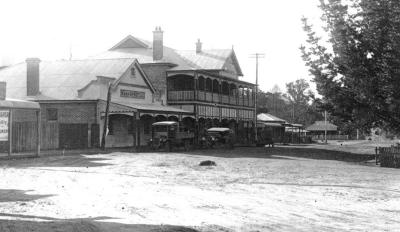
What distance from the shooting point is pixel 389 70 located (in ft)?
100

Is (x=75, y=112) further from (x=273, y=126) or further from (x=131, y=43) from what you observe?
(x=273, y=126)

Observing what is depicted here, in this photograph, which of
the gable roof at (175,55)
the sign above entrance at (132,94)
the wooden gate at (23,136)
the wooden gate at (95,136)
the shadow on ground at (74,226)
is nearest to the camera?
the shadow on ground at (74,226)

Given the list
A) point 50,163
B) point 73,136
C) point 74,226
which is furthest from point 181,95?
point 74,226

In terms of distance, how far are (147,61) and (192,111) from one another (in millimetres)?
6930

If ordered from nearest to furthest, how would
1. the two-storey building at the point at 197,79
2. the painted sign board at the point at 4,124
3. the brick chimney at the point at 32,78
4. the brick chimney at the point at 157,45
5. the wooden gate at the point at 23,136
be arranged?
1. the painted sign board at the point at 4,124
2. the wooden gate at the point at 23,136
3. the brick chimney at the point at 32,78
4. the two-storey building at the point at 197,79
5. the brick chimney at the point at 157,45

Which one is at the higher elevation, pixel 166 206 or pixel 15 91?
pixel 15 91

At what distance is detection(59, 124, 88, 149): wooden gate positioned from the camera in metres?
33.0

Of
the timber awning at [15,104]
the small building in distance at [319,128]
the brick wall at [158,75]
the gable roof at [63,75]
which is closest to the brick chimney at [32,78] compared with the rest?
the gable roof at [63,75]

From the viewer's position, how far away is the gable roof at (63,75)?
36812 mm

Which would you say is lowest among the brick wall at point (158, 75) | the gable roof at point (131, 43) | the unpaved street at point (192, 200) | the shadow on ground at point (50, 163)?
the unpaved street at point (192, 200)

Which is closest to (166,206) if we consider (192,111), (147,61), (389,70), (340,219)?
(340,219)

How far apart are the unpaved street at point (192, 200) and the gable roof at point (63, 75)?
57.4ft

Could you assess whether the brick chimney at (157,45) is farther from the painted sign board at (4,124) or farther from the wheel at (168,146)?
the painted sign board at (4,124)

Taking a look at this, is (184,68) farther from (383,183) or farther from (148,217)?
(148,217)
